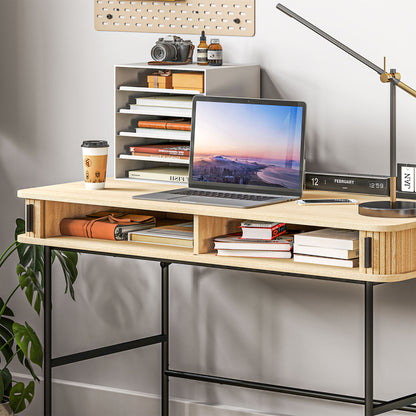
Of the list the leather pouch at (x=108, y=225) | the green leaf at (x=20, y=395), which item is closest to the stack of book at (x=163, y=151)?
the leather pouch at (x=108, y=225)

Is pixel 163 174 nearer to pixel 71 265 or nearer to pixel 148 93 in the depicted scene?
pixel 148 93

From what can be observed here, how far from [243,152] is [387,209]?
0.55 metres

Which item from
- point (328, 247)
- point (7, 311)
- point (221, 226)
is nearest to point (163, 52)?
point (221, 226)

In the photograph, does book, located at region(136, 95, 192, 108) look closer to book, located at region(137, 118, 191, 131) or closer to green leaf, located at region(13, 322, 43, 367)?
book, located at region(137, 118, 191, 131)

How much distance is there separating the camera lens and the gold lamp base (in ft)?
2.94

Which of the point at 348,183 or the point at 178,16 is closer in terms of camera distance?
the point at 348,183

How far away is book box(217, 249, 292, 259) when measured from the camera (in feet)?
8.30

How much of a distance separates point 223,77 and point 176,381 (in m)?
1.16

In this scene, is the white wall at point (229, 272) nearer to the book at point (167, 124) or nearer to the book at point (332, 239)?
the book at point (167, 124)

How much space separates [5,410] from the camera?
10.9 feet

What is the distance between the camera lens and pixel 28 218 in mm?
2893

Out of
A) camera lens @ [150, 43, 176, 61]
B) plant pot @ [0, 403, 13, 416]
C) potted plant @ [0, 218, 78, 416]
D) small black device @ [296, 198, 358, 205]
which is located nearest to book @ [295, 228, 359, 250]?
small black device @ [296, 198, 358, 205]

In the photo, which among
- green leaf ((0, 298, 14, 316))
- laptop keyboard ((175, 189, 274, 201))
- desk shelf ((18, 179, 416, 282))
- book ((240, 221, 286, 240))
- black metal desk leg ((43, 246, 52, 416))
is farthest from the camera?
green leaf ((0, 298, 14, 316))

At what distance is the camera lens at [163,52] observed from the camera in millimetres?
2994
